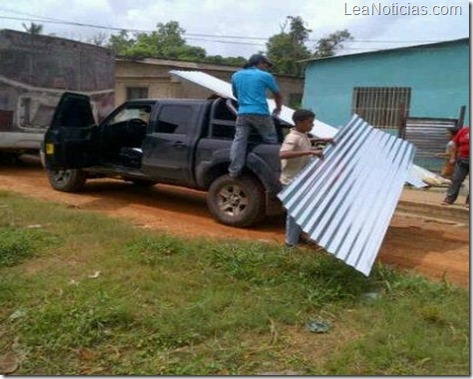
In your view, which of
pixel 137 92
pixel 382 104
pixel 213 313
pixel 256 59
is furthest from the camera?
pixel 137 92

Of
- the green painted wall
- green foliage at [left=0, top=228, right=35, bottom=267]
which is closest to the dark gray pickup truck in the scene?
green foliage at [left=0, top=228, right=35, bottom=267]

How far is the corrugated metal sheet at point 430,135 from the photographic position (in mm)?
12445

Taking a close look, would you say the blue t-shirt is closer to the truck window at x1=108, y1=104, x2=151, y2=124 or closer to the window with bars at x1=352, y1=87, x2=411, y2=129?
the truck window at x1=108, y1=104, x2=151, y2=124

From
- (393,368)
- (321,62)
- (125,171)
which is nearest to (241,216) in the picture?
(125,171)

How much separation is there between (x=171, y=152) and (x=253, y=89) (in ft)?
4.91

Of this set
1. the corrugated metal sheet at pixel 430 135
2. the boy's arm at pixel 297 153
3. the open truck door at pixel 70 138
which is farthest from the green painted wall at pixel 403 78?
the boy's arm at pixel 297 153

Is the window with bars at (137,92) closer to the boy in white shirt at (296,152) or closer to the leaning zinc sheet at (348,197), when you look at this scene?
the leaning zinc sheet at (348,197)

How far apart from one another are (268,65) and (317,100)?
34.9 ft

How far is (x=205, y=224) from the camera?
22.5 feet

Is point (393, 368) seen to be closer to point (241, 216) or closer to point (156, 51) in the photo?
point (241, 216)

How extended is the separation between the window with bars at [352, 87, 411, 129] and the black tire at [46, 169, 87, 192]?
29.2 feet

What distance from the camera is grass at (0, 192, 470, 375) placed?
3.33 m

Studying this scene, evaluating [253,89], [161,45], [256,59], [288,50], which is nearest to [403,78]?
[256,59]

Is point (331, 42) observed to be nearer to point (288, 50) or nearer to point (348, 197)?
point (288, 50)
